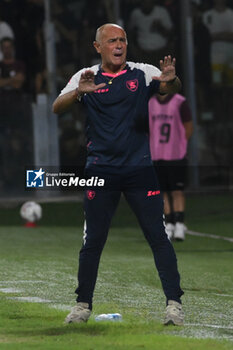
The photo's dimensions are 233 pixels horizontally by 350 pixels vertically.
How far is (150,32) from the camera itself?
2394cm

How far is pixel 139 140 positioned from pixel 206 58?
16734mm

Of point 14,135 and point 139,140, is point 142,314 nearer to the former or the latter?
point 139,140

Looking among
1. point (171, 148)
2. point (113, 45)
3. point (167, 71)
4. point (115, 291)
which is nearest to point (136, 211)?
point (167, 71)

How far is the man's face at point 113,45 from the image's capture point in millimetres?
7586

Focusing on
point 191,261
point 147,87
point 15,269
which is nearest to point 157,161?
point 191,261

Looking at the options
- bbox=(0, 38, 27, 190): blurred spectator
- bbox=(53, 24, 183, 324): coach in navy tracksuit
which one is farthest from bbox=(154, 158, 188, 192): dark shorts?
bbox=(53, 24, 183, 324): coach in navy tracksuit

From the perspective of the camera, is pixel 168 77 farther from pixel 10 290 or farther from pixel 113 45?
pixel 10 290

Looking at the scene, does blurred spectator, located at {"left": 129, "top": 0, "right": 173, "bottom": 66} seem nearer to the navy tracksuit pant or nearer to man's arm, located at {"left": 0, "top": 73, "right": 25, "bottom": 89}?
man's arm, located at {"left": 0, "top": 73, "right": 25, "bottom": 89}

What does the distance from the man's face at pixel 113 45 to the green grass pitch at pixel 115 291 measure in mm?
1712

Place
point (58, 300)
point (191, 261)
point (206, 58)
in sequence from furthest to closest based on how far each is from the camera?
point (206, 58) < point (191, 261) < point (58, 300)

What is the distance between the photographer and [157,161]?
→ 15.2m

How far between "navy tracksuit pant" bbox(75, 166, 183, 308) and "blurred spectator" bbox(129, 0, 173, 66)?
16.2 m

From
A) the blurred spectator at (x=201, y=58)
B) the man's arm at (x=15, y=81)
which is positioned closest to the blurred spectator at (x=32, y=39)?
the man's arm at (x=15, y=81)

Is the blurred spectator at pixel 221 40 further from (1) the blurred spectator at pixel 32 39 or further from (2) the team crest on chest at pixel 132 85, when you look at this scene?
(2) the team crest on chest at pixel 132 85
